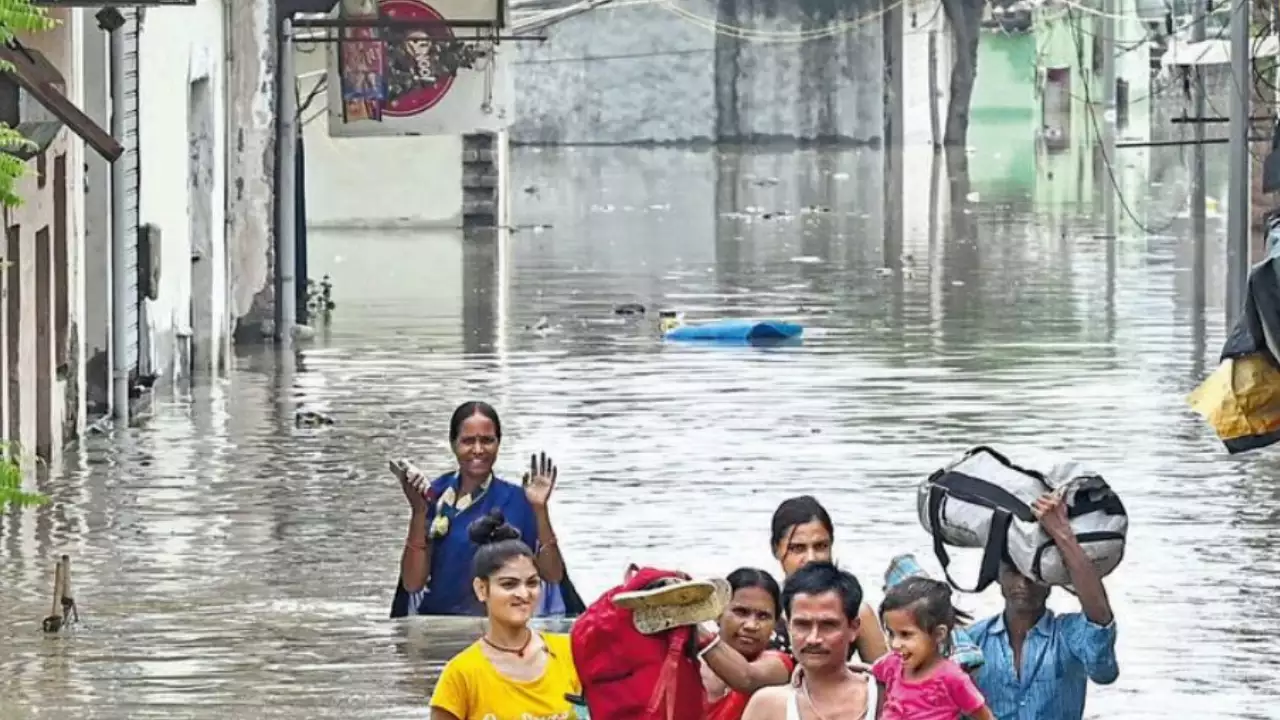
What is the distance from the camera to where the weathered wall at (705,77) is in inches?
3145

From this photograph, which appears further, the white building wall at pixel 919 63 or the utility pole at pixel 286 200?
the white building wall at pixel 919 63

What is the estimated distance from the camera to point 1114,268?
36.3 meters

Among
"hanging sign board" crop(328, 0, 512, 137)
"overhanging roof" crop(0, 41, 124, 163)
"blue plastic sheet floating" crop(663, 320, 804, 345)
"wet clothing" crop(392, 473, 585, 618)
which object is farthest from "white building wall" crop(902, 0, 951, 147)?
"wet clothing" crop(392, 473, 585, 618)

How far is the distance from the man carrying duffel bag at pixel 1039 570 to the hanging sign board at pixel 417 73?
2291 centimetres

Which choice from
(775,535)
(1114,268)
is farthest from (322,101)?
(775,535)

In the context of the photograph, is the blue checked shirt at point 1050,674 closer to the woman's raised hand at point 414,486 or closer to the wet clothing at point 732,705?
the wet clothing at point 732,705

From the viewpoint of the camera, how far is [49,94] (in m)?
15.7

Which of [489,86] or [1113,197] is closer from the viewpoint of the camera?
[489,86]

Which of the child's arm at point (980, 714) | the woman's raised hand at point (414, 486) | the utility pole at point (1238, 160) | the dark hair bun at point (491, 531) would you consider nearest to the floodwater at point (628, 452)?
the utility pole at point (1238, 160)

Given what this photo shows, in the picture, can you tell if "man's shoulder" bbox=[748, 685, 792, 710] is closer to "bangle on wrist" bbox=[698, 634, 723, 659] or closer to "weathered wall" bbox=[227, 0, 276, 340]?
"bangle on wrist" bbox=[698, 634, 723, 659]

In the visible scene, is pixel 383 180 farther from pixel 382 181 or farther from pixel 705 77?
pixel 705 77

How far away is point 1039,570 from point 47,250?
513 inches

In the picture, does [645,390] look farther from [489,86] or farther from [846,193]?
[846,193]

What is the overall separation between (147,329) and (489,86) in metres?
11.6
